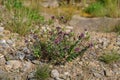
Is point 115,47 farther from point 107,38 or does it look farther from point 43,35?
point 43,35

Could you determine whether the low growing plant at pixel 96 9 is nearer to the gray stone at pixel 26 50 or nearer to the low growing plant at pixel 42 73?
the gray stone at pixel 26 50

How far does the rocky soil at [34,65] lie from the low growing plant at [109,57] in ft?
0.21

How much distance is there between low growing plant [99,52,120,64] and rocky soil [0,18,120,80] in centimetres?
6

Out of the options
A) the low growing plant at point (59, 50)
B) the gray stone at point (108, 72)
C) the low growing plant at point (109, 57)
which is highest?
the low growing plant at point (59, 50)

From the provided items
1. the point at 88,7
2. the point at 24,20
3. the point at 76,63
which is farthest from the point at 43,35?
the point at 88,7

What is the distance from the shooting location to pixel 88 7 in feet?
32.2

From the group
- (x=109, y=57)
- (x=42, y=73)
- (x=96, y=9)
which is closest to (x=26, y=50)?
(x=42, y=73)

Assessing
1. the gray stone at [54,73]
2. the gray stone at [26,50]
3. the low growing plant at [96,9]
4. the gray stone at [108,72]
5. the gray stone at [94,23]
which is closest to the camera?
the gray stone at [54,73]

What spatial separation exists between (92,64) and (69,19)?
8.67 ft

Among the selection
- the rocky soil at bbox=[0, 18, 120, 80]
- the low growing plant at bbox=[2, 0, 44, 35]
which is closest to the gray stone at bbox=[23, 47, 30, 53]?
the rocky soil at bbox=[0, 18, 120, 80]

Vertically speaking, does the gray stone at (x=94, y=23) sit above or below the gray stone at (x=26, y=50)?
below

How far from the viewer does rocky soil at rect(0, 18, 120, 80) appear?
530 centimetres

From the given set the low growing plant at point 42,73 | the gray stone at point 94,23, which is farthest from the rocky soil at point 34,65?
the gray stone at point 94,23

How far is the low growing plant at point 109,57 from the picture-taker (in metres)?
5.74
